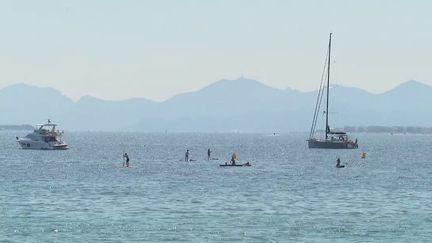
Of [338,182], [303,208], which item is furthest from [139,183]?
[303,208]

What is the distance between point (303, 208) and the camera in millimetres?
79375

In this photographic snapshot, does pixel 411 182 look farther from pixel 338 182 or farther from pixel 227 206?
pixel 227 206

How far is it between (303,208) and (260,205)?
4103 mm

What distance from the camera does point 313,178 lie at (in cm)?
11944

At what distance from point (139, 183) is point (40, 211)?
32182mm

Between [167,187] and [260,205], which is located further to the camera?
[167,187]

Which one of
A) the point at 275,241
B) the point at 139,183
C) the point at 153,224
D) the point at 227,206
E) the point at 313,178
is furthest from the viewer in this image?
the point at 313,178

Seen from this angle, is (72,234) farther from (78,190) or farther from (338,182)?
(338,182)

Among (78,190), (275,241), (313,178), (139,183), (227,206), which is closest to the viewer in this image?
(275,241)

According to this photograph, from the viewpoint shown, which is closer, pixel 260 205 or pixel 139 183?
pixel 260 205

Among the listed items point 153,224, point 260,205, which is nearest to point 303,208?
point 260,205

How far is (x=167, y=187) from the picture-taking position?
101m

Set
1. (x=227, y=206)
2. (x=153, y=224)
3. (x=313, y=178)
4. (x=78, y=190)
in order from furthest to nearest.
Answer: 1. (x=313, y=178)
2. (x=78, y=190)
3. (x=227, y=206)
4. (x=153, y=224)

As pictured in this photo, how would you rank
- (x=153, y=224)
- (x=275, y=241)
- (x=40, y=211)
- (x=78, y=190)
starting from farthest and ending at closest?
(x=78, y=190), (x=40, y=211), (x=153, y=224), (x=275, y=241)
